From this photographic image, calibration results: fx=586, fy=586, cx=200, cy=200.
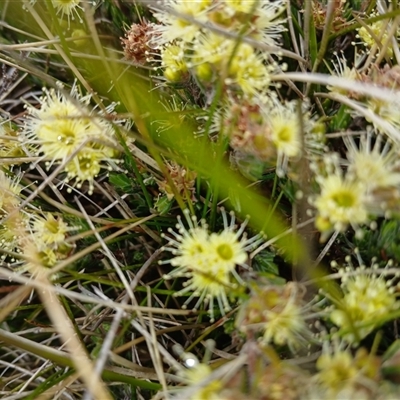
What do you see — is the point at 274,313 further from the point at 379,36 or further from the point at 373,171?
the point at 379,36

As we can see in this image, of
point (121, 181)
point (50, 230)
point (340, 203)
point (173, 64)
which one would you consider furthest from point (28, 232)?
point (340, 203)

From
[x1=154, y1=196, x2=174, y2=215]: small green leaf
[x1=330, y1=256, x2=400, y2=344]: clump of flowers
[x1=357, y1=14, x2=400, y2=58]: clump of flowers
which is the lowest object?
[x1=330, y1=256, x2=400, y2=344]: clump of flowers

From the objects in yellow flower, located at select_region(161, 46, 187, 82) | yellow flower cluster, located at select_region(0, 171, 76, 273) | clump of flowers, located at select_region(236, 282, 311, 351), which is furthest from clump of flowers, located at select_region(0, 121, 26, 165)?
clump of flowers, located at select_region(236, 282, 311, 351)

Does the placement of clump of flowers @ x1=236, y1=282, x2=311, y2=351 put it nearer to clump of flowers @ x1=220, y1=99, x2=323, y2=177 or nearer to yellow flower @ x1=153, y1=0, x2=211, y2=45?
clump of flowers @ x1=220, y1=99, x2=323, y2=177

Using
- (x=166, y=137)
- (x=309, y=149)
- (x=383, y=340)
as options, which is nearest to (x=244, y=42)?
(x=309, y=149)

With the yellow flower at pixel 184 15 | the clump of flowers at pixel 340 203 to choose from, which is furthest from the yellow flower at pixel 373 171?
the yellow flower at pixel 184 15
